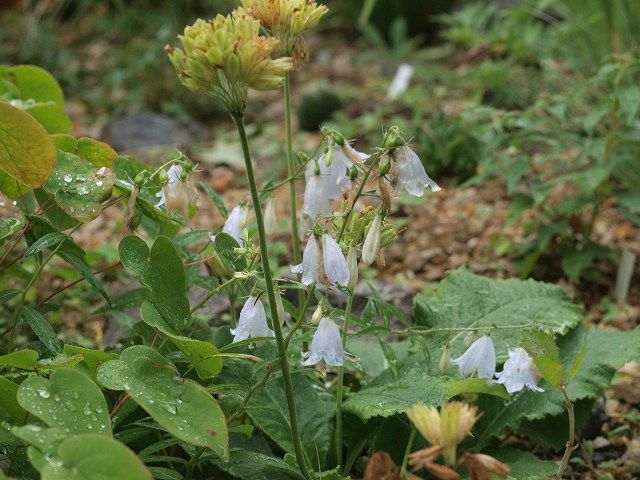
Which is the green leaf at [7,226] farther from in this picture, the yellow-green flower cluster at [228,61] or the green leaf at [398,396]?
the green leaf at [398,396]

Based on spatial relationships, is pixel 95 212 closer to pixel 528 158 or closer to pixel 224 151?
pixel 528 158

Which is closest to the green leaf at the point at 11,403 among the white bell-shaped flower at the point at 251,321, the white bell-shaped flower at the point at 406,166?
the white bell-shaped flower at the point at 251,321

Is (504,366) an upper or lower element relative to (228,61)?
lower

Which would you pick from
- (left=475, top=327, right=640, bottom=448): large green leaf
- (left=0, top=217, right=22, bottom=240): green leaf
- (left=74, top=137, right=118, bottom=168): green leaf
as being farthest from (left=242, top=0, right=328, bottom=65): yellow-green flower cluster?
(left=475, top=327, right=640, bottom=448): large green leaf

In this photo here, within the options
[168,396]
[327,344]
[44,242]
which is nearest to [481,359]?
[327,344]

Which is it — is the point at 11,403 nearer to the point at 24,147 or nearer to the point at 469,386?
the point at 24,147

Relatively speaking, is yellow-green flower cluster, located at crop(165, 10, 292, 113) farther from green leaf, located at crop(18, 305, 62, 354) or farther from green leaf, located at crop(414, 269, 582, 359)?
green leaf, located at crop(414, 269, 582, 359)

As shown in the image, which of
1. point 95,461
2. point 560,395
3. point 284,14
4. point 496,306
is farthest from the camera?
point 496,306
